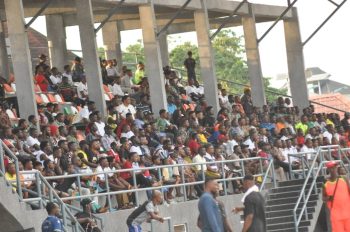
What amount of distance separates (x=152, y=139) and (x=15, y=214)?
34.6 ft

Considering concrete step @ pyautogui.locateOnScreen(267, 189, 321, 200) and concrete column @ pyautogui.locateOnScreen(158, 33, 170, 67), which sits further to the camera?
concrete column @ pyautogui.locateOnScreen(158, 33, 170, 67)

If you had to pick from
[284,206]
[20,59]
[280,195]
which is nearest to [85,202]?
[20,59]

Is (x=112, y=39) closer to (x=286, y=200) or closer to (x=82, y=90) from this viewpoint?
(x=82, y=90)

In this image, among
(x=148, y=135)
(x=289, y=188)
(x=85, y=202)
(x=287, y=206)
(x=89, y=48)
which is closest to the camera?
(x=85, y=202)

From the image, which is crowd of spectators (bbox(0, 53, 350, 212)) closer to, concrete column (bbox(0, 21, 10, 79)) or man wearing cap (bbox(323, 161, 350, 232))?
concrete column (bbox(0, 21, 10, 79))

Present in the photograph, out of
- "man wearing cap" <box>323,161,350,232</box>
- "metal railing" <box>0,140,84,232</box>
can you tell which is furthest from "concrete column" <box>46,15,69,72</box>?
"man wearing cap" <box>323,161,350,232</box>

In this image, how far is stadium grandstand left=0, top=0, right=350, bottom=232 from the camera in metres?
26.7

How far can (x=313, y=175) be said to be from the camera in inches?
1419

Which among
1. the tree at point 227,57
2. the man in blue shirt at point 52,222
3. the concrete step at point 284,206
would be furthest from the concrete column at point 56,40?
the tree at point 227,57

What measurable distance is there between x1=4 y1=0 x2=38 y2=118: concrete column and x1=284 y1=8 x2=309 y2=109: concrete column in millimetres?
16765

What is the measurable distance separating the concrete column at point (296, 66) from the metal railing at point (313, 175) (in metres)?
11.2

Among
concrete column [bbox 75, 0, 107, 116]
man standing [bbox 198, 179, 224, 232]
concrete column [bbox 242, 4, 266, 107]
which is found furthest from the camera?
concrete column [bbox 242, 4, 266, 107]

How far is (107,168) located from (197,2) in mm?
15395

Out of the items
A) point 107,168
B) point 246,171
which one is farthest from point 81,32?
point 107,168
